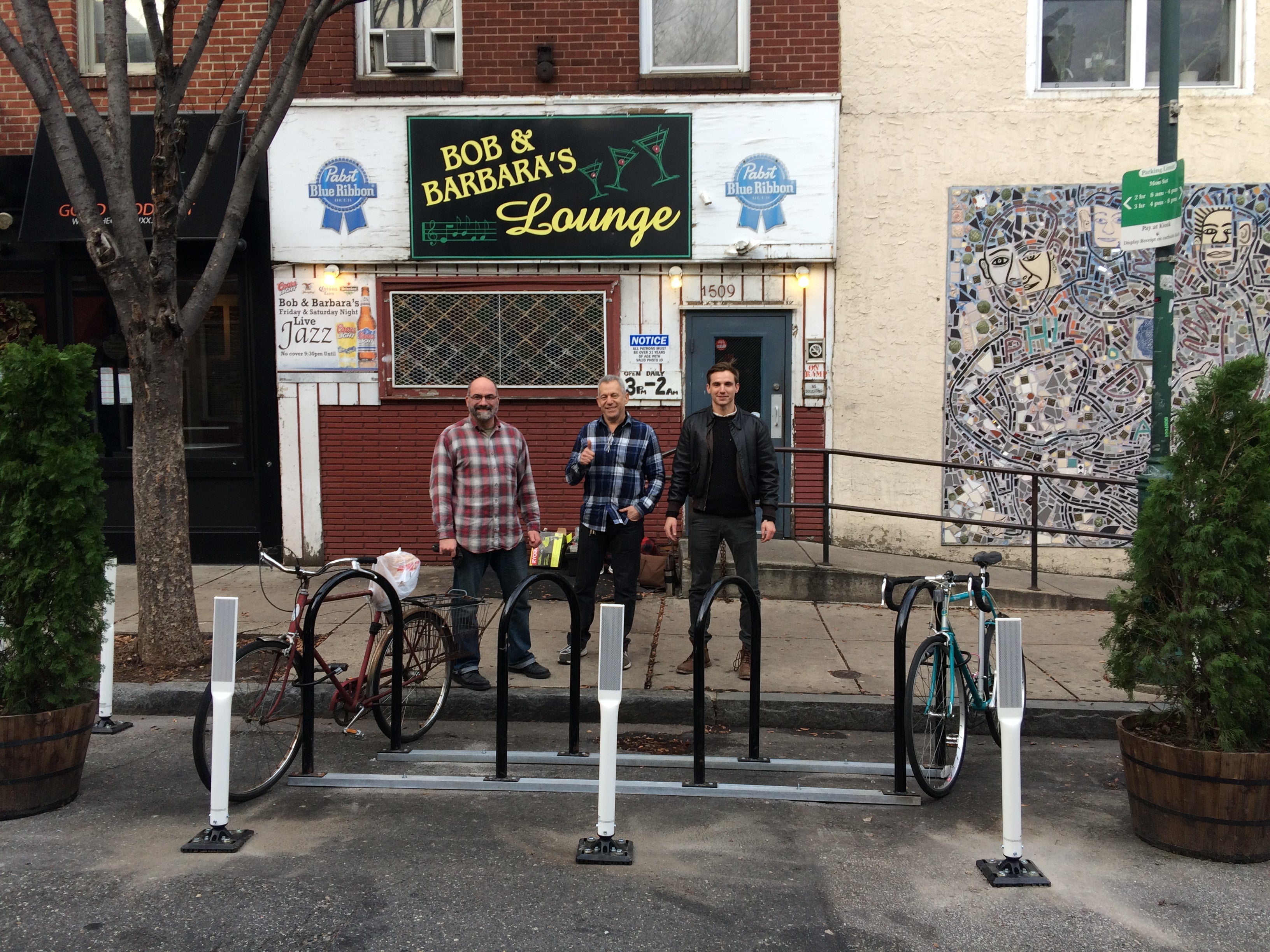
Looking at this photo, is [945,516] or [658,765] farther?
[945,516]

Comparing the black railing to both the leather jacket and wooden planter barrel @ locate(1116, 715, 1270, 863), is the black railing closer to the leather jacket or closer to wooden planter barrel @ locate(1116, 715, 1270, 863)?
the leather jacket

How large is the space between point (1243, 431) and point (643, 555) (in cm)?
500

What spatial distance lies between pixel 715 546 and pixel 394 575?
2.15 metres

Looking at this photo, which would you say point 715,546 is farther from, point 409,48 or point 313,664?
point 409,48

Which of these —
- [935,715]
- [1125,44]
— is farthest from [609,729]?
[1125,44]

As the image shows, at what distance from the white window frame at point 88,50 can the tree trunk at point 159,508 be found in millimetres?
4757

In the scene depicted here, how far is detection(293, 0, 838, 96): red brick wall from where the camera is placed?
9750 mm

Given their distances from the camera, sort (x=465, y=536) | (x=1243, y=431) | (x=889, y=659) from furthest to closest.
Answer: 1. (x=889, y=659)
2. (x=465, y=536)
3. (x=1243, y=431)

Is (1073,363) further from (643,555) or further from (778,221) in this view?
(643,555)

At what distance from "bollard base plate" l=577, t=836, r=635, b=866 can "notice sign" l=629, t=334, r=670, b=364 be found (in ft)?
19.8

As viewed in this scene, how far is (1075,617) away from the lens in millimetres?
8516

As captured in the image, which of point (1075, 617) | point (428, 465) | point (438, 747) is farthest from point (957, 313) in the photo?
point (438, 747)

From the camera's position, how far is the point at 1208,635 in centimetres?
448

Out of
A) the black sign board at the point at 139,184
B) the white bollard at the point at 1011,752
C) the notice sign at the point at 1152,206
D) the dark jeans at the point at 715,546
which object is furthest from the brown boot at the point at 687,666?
the black sign board at the point at 139,184
